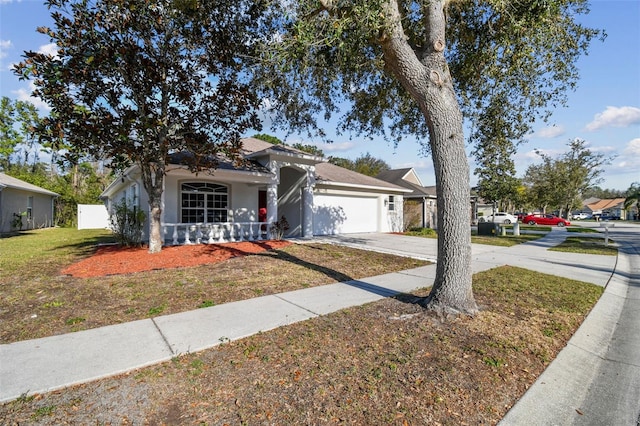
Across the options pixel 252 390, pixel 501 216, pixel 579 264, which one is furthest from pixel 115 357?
pixel 501 216

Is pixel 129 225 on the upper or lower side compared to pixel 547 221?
upper

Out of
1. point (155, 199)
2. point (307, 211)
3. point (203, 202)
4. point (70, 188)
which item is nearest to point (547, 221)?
point (307, 211)

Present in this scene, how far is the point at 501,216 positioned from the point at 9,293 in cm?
4255

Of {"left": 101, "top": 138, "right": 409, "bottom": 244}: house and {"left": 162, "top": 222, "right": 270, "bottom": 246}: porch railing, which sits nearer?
{"left": 162, "top": 222, "right": 270, "bottom": 246}: porch railing

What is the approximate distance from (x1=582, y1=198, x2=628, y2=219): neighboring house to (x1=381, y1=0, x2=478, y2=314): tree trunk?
81.4 meters

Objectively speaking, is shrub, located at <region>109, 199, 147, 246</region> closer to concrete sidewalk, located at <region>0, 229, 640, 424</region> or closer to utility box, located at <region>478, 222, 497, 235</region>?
concrete sidewalk, located at <region>0, 229, 640, 424</region>

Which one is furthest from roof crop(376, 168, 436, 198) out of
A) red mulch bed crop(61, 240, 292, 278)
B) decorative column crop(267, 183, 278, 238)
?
red mulch bed crop(61, 240, 292, 278)

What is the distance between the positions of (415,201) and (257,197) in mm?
14172

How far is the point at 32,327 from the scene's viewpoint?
446 centimetres

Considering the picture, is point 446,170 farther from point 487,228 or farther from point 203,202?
point 487,228

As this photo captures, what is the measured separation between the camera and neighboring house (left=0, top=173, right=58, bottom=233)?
2003 cm

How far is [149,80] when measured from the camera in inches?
346

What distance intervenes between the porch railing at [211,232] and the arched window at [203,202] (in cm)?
70

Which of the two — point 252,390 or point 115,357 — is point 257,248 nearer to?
point 115,357
